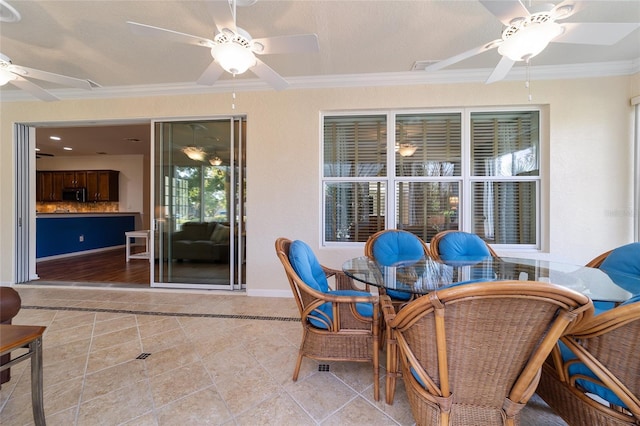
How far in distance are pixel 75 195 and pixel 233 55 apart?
31.3ft

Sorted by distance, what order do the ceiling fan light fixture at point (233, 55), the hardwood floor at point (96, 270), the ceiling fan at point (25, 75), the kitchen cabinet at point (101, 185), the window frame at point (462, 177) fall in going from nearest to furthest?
the ceiling fan light fixture at point (233, 55) < the ceiling fan at point (25, 75) < the window frame at point (462, 177) < the hardwood floor at point (96, 270) < the kitchen cabinet at point (101, 185)

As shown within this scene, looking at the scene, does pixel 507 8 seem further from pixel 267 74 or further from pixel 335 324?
pixel 335 324

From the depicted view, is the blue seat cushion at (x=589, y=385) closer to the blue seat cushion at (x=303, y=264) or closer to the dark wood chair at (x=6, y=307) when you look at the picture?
the blue seat cushion at (x=303, y=264)

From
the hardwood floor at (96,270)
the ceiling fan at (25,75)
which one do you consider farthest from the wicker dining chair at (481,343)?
the hardwood floor at (96,270)

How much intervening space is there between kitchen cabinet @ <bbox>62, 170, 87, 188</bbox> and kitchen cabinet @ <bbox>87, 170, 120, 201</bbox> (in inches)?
6.5

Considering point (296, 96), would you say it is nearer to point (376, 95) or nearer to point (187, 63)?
point (376, 95)

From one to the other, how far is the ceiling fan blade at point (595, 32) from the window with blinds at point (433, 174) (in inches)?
56.9

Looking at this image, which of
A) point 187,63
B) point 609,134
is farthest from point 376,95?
point 609,134

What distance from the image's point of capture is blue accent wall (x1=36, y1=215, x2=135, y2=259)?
5.60m

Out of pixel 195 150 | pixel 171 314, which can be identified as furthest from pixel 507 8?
pixel 171 314

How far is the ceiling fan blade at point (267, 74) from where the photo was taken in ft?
7.12

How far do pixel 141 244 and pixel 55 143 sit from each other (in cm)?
335

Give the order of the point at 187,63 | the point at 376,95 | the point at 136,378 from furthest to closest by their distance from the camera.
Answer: the point at 376,95 → the point at 187,63 → the point at 136,378

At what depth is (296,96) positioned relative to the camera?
3.42m
